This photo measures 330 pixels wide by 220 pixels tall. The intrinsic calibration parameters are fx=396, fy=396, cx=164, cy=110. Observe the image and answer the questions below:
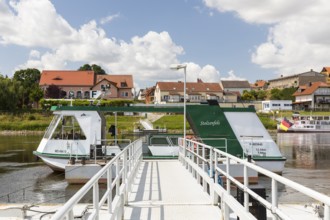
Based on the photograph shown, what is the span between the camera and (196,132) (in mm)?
18438

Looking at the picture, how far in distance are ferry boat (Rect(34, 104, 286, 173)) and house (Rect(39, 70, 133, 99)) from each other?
71.7 meters

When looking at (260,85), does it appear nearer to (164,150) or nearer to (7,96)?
(7,96)

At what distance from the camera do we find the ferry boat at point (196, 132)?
58.5 feet

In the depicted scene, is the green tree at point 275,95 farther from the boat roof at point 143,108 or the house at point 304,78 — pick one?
the boat roof at point 143,108

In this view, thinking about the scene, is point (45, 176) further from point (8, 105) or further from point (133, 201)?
point (8, 105)

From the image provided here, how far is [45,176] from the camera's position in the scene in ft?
65.5

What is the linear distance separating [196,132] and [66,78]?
262ft

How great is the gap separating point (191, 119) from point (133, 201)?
978 cm

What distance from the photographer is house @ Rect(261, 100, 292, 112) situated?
91.8 metres

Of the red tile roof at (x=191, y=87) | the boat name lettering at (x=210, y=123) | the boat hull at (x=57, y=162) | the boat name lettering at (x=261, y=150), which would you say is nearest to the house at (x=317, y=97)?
the red tile roof at (x=191, y=87)

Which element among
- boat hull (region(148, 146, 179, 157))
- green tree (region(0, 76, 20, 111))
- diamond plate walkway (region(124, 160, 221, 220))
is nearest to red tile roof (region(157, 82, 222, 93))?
green tree (region(0, 76, 20, 111))

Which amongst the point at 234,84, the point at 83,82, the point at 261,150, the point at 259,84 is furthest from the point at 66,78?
the point at 259,84

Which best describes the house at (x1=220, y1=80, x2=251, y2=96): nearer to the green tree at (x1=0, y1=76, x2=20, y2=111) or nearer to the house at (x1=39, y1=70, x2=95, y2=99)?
the house at (x1=39, y1=70, x2=95, y2=99)

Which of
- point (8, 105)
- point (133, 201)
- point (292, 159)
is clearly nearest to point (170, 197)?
point (133, 201)
